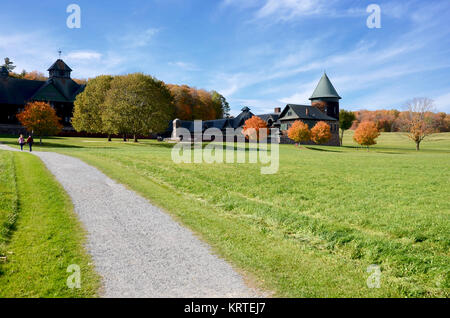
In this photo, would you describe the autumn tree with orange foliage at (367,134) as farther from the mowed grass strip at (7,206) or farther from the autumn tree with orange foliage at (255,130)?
the mowed grass strip at (7,206)

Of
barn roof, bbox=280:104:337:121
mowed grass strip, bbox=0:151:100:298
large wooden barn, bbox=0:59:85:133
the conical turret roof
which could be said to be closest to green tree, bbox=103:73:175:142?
large wooden barn, bbox=0:59:85:133

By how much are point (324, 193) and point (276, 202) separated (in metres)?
3.06

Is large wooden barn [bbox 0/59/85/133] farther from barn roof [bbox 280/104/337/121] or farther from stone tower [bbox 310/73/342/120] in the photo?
stone tower [bbox 310/73/342/120]

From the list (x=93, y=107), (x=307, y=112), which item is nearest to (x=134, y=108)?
(x=93, y=107)

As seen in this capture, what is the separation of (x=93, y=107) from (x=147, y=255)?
56.7 m

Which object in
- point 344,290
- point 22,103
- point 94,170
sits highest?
point 22,103

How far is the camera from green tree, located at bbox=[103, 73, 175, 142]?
170 ft

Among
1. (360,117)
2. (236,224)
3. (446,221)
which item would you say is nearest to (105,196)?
(236,224)

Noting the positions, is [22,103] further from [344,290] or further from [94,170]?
[344,290]

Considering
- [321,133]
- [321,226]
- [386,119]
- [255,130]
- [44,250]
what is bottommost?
[321,226]

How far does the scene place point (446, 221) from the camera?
10.0 m

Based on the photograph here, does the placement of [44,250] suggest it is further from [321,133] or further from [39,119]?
[321,133]

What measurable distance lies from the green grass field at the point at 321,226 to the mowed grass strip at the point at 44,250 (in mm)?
3303

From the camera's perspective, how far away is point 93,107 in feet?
188
